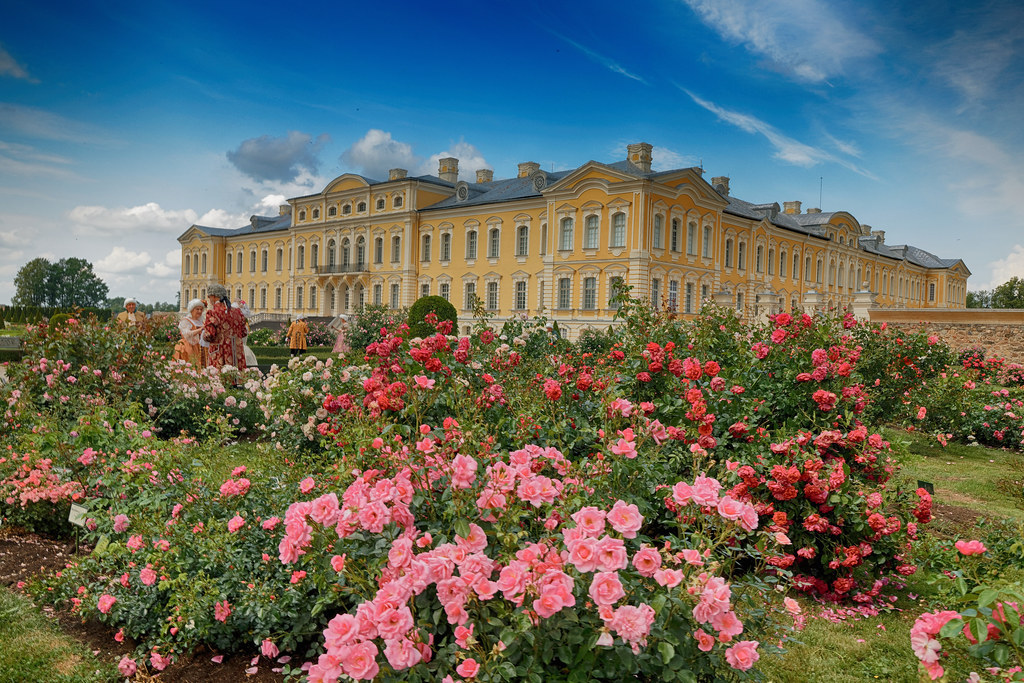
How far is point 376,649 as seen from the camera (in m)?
1.91

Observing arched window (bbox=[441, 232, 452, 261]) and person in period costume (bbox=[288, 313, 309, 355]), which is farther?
arched window (bbox=[441, 232, 452, 261])

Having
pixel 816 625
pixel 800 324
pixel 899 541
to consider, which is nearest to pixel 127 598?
pixel 816 625

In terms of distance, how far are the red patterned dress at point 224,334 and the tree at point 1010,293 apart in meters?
63.4

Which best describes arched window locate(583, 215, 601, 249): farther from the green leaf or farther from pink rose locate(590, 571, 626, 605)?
pink rose locate(590, 571, 626, 605)

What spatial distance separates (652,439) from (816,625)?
1.22m

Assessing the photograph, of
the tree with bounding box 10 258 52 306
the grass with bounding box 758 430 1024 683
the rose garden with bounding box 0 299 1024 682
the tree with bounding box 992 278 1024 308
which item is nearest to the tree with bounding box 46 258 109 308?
the tree with bounding box 10 258 52 306

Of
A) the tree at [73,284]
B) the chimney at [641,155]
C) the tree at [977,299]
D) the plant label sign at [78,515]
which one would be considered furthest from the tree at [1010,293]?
the tree at [73,284]

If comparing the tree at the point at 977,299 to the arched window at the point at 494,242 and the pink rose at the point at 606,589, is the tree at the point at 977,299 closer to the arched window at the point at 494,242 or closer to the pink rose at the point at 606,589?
the arched window at the point at 494,242

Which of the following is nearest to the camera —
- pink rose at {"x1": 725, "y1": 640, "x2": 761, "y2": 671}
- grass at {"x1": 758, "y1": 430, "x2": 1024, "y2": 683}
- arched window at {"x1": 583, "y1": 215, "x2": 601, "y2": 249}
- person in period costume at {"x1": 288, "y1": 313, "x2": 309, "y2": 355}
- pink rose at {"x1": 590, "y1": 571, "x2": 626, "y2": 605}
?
pink rose at {"x1": 590, "y1": 571, "x2": 626, "y2": 605}

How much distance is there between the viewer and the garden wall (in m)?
16.7

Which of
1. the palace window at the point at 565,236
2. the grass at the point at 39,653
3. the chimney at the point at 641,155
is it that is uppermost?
the chimney at the point at 641,155

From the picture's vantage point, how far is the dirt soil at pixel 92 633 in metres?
2.73

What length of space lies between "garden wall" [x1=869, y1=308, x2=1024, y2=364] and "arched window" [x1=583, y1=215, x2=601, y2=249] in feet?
46.2

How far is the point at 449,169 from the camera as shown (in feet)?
133
